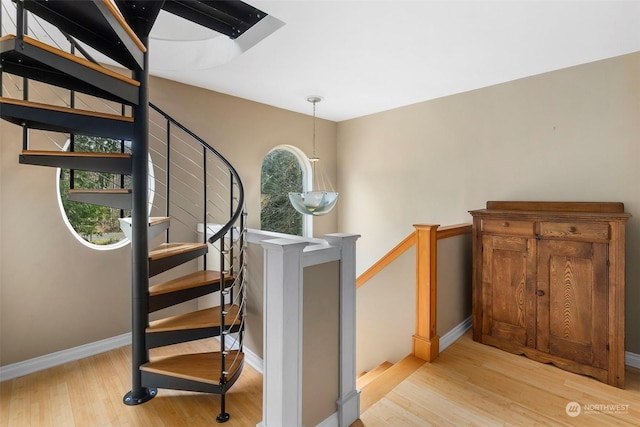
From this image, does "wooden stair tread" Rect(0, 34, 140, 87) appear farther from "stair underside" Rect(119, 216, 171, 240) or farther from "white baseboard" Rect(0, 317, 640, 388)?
"white baseboard" Rect(0, 317, 640, 388)

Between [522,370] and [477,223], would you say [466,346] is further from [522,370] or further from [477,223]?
[477,223]

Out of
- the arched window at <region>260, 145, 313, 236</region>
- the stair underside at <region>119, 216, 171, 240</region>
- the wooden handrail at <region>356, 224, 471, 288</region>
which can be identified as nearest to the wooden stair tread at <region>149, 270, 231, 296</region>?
the stair underside at <region>119, 216, 171, 240</region>

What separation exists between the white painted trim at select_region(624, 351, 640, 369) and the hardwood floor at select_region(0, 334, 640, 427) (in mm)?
100

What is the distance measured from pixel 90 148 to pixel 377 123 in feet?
11.0

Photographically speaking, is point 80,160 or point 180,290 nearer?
point 80,160

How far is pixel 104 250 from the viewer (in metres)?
2.80

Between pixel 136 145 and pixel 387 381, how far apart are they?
2.42m

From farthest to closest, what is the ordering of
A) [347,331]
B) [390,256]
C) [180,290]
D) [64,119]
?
[390,256] < [180,290] < [347,331] < [64,119]

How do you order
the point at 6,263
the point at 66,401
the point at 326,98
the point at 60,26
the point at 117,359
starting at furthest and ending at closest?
the point at 326,98 → the point at 117,359 → the point at 6,263 → the point at 66,401 → the point at 60,26

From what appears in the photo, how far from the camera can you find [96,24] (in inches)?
63.9

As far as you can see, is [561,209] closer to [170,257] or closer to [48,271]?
[170,257]


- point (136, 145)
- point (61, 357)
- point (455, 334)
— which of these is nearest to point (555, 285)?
point (455, 334)

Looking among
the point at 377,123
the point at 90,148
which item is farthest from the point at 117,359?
the point at 377,123

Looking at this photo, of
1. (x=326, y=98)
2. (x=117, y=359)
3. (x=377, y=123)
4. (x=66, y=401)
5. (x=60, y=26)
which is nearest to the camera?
(x=60, y=26)
